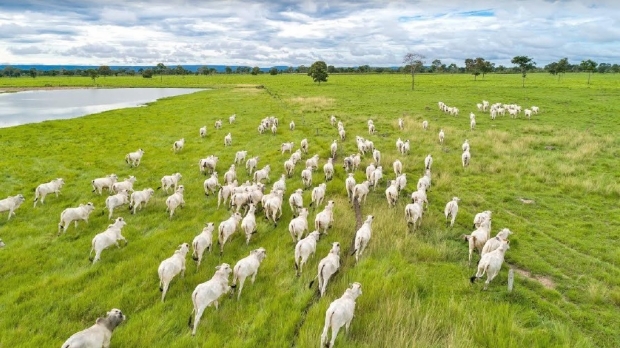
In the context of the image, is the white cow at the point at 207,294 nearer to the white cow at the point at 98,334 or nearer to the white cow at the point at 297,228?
the white cow at the point at 98,334

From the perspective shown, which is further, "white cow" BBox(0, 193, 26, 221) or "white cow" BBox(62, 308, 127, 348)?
"white cow" BBox(0, 193, 26, 221)

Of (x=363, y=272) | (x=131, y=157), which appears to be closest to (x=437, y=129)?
(x=131, y=157)

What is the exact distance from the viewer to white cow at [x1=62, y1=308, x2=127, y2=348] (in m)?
6.21

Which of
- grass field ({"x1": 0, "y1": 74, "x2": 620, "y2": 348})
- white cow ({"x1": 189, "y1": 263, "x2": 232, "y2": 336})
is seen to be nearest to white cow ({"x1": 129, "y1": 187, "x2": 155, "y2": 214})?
grass field ({"x1": 0, "y1": 74, "x2": 620, "y2": 348})

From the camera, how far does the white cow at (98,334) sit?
621cm

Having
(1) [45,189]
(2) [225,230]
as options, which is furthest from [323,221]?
(1) [45,189]

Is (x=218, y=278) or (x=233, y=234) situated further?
(x=233, y=234)

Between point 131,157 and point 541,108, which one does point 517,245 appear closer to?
point 131,157

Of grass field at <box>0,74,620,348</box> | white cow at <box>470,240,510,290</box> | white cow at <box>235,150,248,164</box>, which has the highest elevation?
white cow at <box>235,150,248,164</box>

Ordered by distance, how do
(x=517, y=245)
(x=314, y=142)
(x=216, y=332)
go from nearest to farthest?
(x=216, y=332)
(x=517, y=245)
(x=314, y=142)

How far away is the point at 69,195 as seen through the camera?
53.8 ft

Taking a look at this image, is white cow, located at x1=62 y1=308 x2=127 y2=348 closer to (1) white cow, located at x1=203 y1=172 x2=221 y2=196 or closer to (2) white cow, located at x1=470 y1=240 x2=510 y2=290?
(2) white cow, located at x1=470 y1=240 x2=510 y2=290

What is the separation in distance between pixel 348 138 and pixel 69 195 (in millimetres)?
19276

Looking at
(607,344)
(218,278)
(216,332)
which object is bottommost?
(607,344)
